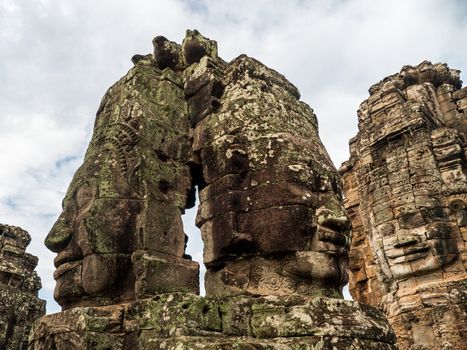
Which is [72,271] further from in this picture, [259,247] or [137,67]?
[137,67]

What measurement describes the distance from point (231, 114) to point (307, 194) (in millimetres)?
1226

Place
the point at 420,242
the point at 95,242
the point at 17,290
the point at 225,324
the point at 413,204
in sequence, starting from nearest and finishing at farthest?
the point at 225,324 < the point at 95,242 < the point at 17,290 < the point at 420,242 < the point at 413,204

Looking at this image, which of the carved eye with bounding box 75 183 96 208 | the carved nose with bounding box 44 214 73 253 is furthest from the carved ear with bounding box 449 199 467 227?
the carved nose with bounding box 44 214 73 253

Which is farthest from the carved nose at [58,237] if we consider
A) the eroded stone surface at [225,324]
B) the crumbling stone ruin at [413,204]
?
the crumbling stone ruin at [413,204]

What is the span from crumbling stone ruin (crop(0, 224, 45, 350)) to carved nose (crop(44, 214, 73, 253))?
7342 mm

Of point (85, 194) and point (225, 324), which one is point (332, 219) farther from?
point (85, 194)

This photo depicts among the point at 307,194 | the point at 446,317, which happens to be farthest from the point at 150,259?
the point at 446,317

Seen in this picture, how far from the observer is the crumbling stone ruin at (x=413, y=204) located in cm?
1141

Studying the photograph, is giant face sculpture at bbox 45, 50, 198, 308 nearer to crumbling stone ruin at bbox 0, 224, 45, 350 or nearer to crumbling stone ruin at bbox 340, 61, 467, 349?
crumbling stone ruin at bbox 0, 224, 45, 350

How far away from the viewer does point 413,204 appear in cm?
1240

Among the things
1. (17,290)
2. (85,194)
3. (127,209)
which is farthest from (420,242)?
(17,290)

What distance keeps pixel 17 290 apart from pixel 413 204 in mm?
10168

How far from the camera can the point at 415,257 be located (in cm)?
1194

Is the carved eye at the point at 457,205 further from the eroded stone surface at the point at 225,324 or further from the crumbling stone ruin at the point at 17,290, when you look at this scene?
the crumbling stone ruin at the point at 17,290
